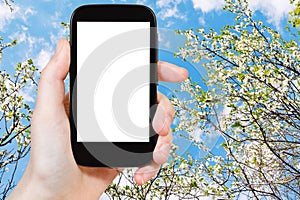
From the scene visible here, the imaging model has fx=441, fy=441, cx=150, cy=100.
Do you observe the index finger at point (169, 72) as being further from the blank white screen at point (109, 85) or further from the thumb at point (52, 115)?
the thumb at point (52, 115)

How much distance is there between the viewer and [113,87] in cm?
134

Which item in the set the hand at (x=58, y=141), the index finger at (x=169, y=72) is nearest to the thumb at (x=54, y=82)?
the hand at (x=58, y=141)

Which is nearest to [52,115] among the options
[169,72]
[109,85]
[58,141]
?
[58,141]

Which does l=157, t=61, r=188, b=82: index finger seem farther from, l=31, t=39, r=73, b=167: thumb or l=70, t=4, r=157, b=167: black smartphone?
l=31, t=39, r=73, b=167: thumb

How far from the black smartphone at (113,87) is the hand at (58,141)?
3 cm

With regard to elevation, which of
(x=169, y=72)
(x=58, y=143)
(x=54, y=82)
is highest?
(x=169, y=72)

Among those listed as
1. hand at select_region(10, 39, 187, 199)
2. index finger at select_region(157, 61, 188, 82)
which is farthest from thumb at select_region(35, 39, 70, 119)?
index finger at select_region(157, 61, 188, 82)

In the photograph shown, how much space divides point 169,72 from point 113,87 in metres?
0.18

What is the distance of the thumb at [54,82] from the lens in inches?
51.5

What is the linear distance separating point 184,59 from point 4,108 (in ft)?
9.58

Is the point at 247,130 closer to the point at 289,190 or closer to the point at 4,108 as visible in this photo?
the point at 289,190

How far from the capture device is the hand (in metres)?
1.32

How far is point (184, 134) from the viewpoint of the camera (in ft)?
4.86

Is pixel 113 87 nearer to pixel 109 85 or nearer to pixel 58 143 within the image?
pixel 109 85
